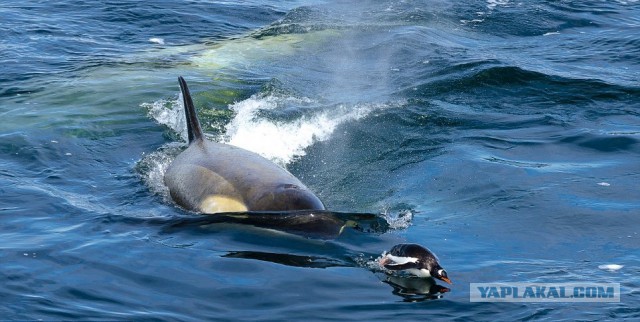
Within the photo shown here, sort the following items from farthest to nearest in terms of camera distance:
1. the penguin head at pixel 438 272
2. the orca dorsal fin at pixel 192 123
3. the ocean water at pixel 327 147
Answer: the orca dorsal fin at pixel 192 123
the ocean water at pixel 327 147
the penguin head at pixel 438 272

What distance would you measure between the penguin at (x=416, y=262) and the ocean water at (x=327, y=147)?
184mm

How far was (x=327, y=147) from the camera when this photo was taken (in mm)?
12391

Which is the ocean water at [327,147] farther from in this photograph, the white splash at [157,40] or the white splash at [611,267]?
the white splash at [157,40]

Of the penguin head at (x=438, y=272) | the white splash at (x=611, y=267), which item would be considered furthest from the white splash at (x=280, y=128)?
the white splash at (x=611, y=267)

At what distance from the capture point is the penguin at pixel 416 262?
762 centimetres

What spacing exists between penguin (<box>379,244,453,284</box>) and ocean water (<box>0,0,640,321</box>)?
0.18m

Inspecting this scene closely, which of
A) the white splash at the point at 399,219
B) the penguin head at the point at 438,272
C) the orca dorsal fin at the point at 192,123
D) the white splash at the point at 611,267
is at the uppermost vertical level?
the orca dorsal fin at the point at 192,123

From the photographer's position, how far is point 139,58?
16922 mm

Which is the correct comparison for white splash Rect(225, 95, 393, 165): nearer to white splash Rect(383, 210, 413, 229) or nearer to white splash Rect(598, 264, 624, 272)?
white splash Rect(383, 210, 413, 229)

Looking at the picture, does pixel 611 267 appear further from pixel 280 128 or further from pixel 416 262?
pixel 280 128

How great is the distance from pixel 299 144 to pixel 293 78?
134 inches

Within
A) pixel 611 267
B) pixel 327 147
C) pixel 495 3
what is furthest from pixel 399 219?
pixel 495 3

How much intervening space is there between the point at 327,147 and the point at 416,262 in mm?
4901

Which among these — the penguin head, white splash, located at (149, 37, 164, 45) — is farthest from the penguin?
white splash, located at (149, 37, 164, 45)
